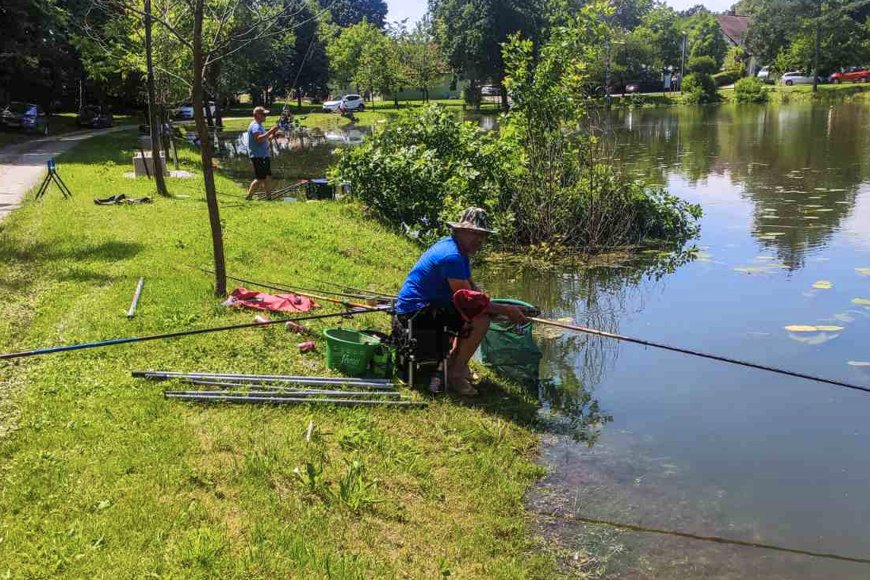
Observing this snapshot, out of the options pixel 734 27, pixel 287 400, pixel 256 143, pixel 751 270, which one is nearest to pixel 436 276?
pixel 287 400

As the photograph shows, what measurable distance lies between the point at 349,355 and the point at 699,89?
200 ft

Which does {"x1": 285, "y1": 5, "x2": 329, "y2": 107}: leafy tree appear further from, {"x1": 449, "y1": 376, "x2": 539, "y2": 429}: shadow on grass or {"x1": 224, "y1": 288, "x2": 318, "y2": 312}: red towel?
{"x1": 449, "y1": 376, "x2": 539, "y2": 429}: shadow on grass

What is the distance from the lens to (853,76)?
6400 cm

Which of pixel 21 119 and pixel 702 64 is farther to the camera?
pixel 702 64

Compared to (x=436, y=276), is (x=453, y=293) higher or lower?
lower

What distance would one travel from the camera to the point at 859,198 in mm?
16172

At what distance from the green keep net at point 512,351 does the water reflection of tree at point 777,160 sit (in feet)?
21.3

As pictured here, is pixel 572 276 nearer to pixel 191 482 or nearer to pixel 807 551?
pixel 807 551

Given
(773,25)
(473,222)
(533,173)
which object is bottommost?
(473,222)

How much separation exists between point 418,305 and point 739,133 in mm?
29864

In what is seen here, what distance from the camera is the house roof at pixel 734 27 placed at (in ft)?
289

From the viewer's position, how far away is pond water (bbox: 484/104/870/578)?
4770 mm

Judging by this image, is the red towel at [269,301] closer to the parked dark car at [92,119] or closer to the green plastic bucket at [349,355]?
the green plastic bucket at [349,355]

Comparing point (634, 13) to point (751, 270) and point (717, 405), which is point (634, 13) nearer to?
point (751, 270)
